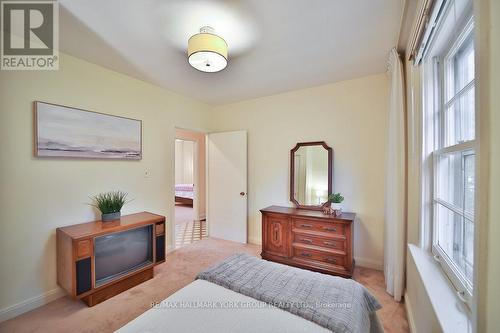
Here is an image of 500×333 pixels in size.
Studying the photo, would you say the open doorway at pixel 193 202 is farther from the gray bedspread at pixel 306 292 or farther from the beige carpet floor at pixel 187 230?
the gray bedspread at pixel 306 292

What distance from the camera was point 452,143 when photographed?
1.32 m

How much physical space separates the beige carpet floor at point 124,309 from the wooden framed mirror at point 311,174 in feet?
3.40

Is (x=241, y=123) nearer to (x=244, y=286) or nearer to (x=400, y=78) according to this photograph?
(x=400, y=78)

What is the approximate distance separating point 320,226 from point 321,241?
0.18 meters

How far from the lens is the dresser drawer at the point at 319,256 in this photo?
249 centimetres

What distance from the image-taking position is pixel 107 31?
71.4 inches

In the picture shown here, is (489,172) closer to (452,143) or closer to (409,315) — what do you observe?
(452,143)

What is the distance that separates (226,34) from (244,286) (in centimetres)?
200

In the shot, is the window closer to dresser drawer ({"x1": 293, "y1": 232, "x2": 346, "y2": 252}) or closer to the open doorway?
dresser drawer ({"x1": 293, "y1": 232, "x2": 346, "y2": 252})

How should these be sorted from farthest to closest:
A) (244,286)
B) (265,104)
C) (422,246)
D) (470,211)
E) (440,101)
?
(265,104)
(422,246)
(440,101)
(244,286)
(470,211)

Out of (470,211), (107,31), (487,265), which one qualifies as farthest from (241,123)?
(487,265)

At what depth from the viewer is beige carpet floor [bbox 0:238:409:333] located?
5.74 feet

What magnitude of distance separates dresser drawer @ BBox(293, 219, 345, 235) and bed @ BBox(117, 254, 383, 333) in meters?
1.15

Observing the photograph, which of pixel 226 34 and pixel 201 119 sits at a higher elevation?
pixel 226 34
